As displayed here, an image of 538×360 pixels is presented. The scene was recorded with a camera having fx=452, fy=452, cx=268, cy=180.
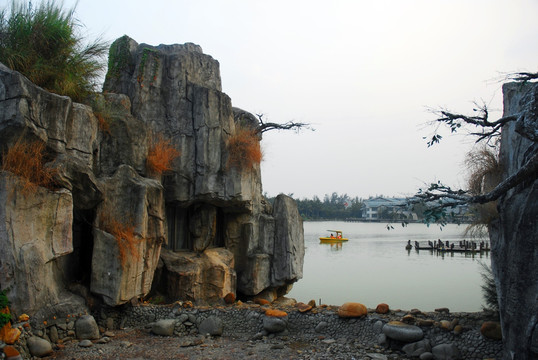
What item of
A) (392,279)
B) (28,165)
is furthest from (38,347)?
(392,279)

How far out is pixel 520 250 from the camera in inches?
234

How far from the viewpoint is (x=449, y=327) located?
7.46 metres

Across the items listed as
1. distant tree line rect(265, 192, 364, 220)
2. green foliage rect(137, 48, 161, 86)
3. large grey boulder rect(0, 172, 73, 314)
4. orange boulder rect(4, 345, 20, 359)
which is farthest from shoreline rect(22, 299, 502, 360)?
distant tree line rect(265, 192, 364, 220)

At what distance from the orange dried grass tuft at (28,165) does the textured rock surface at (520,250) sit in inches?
270

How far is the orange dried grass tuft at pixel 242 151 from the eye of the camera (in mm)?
11375

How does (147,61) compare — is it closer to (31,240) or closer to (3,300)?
(31,240)

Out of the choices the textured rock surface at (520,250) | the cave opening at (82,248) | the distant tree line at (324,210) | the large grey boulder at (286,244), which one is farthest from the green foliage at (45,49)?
the distant tree line at (324,210)

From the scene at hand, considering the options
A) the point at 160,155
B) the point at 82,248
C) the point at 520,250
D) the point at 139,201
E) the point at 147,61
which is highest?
the point at 147,61

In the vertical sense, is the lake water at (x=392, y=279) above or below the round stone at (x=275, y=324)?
below

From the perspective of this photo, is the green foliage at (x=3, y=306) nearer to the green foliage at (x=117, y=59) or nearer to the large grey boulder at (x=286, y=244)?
the green foliage at (x=117, y=59)

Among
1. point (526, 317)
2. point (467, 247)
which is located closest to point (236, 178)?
point (526, 317)

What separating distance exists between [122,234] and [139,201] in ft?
2.30

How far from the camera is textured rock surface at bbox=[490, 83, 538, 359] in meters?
5.56

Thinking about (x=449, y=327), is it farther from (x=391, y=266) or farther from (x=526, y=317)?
(x=391, y=266)
